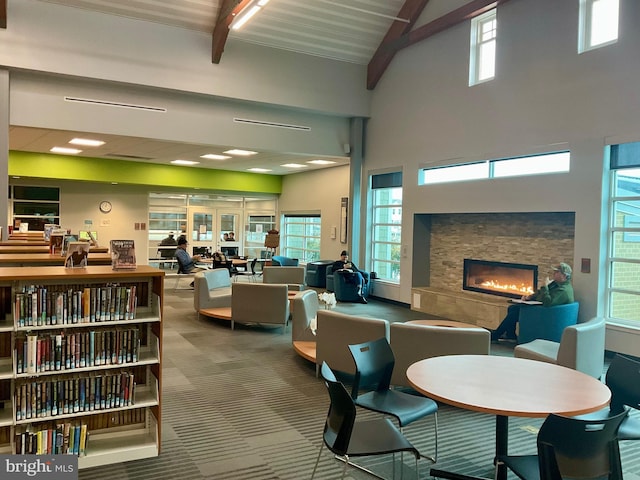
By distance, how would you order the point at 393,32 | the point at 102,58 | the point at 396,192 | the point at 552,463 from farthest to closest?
the point at 396,192 < the point at 393,32 < the point at 102,58 < the point at 552,463

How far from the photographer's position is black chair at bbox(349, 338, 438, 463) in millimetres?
3373

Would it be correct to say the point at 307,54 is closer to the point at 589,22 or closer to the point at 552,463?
the point at 589,22

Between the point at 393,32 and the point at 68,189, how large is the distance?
10259mm

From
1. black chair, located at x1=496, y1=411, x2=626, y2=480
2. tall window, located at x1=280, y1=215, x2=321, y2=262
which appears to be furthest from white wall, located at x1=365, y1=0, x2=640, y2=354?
black chair, located at x1=496, y1=411, x2=626, y2=480

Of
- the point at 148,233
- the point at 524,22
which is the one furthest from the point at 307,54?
the point at 148,233

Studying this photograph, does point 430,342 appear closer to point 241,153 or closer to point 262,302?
point 262,302

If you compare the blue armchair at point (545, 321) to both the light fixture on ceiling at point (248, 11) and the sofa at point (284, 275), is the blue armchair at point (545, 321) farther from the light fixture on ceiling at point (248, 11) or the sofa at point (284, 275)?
the light fixture on ceiling at point (248, 11)

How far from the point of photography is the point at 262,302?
303 inches

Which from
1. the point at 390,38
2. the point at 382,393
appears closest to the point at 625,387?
the point at 382,393

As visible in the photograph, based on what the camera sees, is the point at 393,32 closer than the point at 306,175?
Yes

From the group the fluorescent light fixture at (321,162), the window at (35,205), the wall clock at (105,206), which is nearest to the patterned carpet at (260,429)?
the fluorescent light fixture at (321,162)

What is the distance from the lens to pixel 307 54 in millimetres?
10711

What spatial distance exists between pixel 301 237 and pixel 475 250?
7615 millimetres

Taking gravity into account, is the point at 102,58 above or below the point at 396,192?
above
